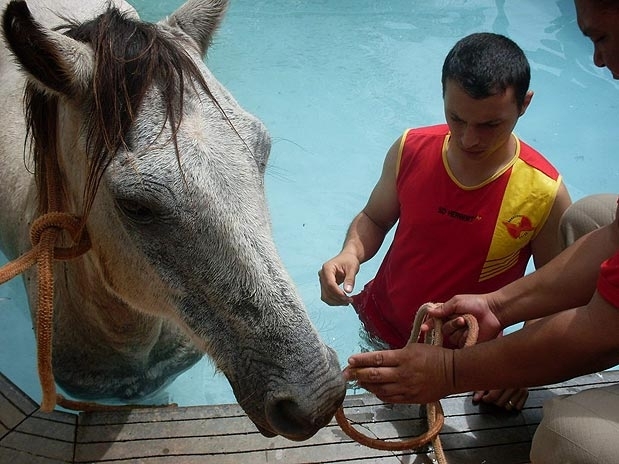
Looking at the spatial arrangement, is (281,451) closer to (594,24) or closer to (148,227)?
(148,227)

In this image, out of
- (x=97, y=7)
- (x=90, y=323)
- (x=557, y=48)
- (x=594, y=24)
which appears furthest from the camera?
(x=557, y=48)

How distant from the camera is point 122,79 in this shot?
1441mm

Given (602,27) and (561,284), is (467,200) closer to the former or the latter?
(561,284)

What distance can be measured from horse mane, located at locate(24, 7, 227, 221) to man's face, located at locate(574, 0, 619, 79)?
96 centimetres

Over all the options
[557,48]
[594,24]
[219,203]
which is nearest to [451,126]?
[594,24]

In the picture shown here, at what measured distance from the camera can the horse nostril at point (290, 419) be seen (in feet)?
4.28

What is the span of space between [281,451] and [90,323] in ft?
2.65

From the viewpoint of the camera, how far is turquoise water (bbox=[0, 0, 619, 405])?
4.55m

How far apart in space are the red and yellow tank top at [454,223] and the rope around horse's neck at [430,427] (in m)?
0.56

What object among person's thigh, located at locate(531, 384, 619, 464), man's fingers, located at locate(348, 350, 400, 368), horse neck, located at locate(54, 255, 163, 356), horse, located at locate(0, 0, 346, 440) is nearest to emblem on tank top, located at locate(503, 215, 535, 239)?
person's thigh, located at locate(531, 384, 619, 464)

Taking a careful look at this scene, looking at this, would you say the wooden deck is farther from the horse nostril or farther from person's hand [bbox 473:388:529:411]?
the horse nostril

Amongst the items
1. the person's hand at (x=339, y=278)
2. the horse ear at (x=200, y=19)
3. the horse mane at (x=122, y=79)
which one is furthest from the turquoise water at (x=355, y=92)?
the horse mane at (x=122, y=79)

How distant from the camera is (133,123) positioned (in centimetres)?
142

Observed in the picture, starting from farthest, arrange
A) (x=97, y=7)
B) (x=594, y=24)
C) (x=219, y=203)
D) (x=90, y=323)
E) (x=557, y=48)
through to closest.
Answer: (x=557, y=48), (x=97, y=7), (x=90, y=323), (x=594, y=24), (x=219, y=203)
